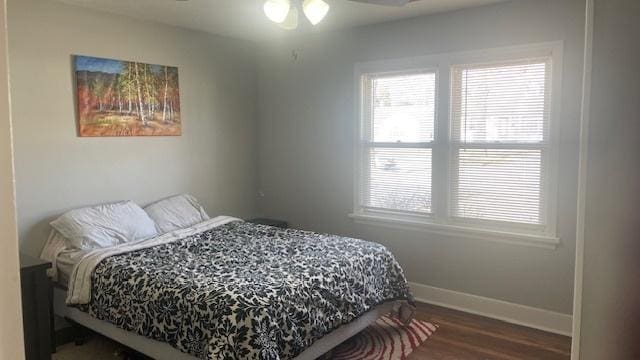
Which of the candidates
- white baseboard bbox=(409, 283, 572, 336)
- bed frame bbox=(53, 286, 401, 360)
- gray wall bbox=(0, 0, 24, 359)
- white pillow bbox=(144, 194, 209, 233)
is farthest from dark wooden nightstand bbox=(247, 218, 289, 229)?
gray wall bbox=(0, 0, 24, 359)

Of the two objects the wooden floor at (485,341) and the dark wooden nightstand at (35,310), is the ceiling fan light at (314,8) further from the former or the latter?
the wooden floor at (485,341)

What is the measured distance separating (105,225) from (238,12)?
1919mm

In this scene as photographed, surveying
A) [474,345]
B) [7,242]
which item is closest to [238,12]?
[474,345]

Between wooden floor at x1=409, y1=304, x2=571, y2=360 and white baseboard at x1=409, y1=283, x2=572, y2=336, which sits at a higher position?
white baseboard at x1=409, y1=283, x2=572, y2=336

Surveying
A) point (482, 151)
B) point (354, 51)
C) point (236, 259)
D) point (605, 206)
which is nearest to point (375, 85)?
point (354, 51)

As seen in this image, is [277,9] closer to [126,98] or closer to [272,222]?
[126,98]

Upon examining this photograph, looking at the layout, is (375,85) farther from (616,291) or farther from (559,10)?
(616,291)

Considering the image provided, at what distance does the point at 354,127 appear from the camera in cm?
432

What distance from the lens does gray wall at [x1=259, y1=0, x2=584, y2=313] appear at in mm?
3309

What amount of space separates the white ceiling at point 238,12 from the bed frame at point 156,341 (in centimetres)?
213

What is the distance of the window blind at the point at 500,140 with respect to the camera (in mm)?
3410

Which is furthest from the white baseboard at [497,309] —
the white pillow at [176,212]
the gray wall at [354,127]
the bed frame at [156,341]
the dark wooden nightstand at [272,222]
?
the white pillow at [176,212]

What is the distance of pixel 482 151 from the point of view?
12.0ft

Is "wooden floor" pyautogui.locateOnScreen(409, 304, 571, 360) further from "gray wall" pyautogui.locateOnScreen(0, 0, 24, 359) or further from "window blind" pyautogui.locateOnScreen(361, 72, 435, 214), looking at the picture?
"gray wall" pyautogui.locateOnScreen(0, 0, 24, 359)
